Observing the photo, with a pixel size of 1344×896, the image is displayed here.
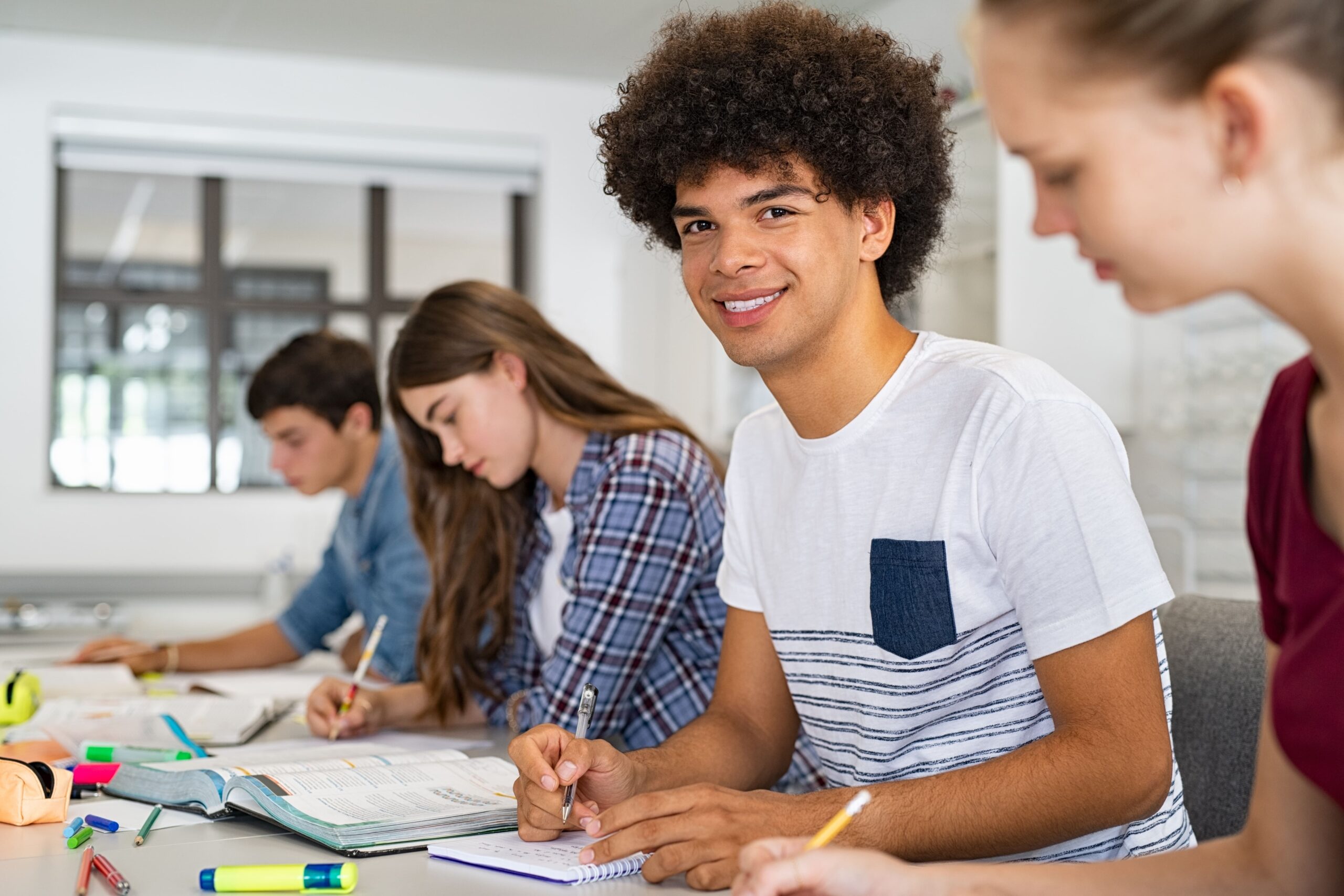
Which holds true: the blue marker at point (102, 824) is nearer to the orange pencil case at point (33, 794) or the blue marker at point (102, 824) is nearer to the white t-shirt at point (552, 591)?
the orange pencil case at point (33, 794)

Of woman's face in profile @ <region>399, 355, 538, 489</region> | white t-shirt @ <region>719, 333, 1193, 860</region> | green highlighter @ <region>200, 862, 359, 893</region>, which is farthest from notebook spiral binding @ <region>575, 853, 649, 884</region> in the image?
woman's face in profile @ <region>399, 355, 538, 489</region>

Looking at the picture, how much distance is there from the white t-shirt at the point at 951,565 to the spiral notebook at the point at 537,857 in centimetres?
31

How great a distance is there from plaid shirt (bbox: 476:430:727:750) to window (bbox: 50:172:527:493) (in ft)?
6.47

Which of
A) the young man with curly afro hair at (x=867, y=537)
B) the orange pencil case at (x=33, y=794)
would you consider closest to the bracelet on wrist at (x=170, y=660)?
the orange pencil case at (x=33, y=794)

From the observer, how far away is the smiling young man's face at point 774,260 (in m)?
1.32

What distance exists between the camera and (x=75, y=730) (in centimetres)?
180

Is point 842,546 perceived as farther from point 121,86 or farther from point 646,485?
point 121,86

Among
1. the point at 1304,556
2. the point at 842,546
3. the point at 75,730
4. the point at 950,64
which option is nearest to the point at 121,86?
the point at 950,64

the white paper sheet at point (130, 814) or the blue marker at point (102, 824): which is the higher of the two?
the blue marker at point (102, 824)

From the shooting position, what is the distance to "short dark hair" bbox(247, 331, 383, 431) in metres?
2.91

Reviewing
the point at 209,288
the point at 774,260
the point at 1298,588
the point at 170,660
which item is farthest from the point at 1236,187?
the point at 209,288

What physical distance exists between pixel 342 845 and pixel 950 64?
3.13 metres

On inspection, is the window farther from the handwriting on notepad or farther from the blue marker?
the handwriting on notepad

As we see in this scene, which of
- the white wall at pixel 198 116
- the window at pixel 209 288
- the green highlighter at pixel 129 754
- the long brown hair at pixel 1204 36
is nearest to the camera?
the long brown hair at pixel 1204 36
